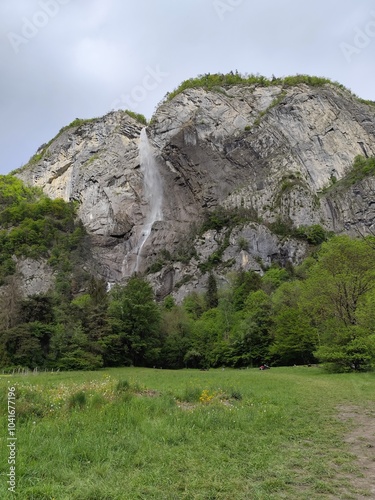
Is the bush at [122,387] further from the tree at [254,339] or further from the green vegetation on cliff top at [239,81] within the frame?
the green vegetation on cliff top at [239,81]

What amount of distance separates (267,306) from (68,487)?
48989 mm

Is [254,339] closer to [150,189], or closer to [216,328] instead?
[216,328]

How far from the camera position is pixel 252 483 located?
532 centimetres

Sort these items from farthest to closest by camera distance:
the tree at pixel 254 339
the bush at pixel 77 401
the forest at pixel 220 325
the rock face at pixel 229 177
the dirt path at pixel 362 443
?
1. the rock face at pixel 229 177
2. the tree at pixel 254 339
3. the forest at pixel 220 325
4. the bush at pixel 77 401
5. the dirt path at pixel 362 443

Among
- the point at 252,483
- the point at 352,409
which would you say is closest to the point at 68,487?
the point at 252,483

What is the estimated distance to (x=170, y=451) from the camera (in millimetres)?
6512


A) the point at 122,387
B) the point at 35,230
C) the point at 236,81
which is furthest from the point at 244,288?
the point at 236,81

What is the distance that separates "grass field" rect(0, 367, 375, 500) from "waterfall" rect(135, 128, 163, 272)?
9410cm

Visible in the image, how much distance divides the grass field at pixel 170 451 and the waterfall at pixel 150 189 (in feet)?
309

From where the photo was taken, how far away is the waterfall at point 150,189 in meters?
105

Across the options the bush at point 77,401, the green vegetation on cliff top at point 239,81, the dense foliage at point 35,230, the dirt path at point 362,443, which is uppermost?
the green vegetation on cliff top at point 239,81

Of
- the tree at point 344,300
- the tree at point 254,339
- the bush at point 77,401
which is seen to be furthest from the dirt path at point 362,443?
the tree at point 254,339

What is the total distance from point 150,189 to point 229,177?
22905 mm

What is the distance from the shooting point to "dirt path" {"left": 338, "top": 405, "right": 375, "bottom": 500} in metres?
5.48
